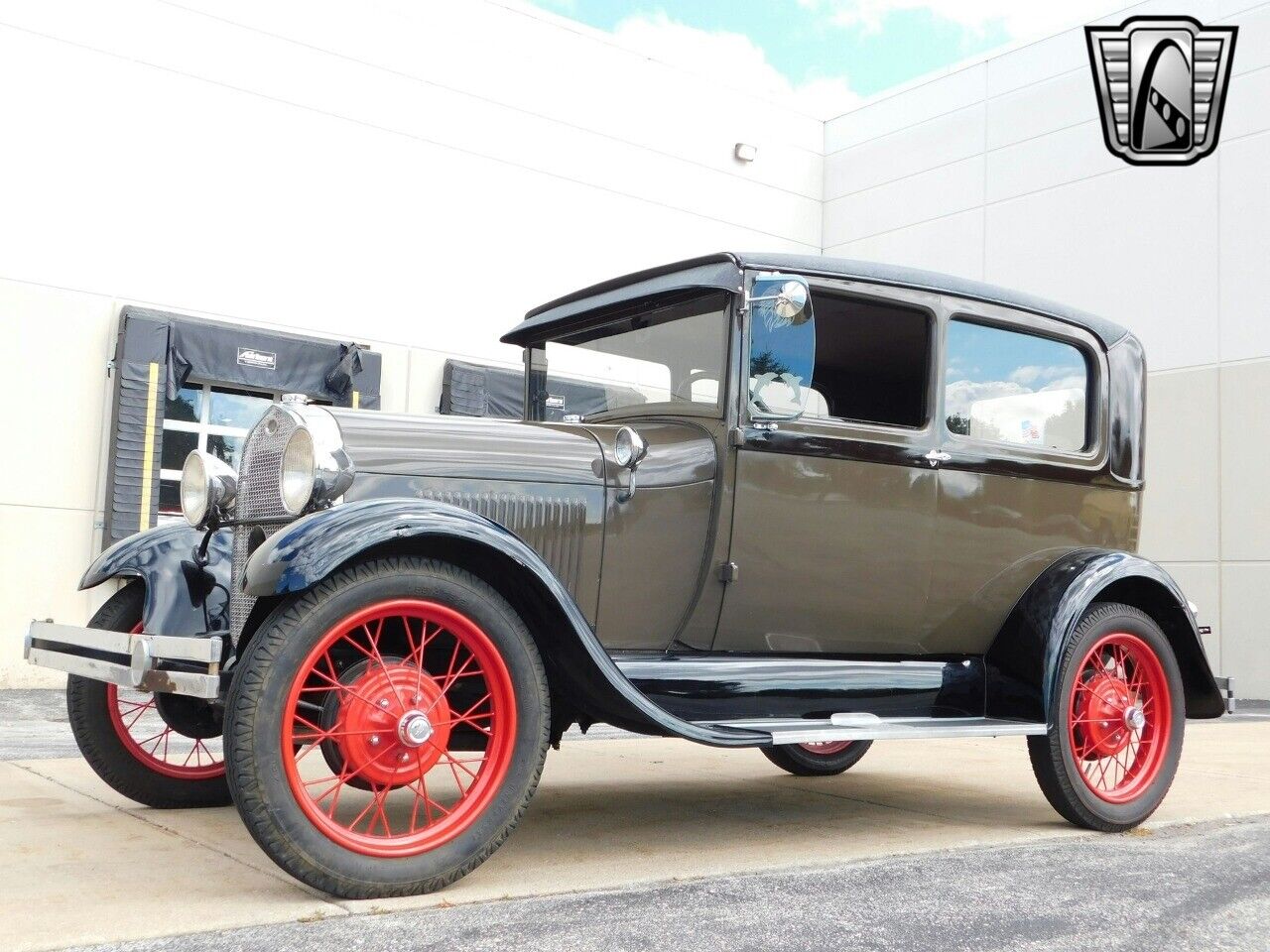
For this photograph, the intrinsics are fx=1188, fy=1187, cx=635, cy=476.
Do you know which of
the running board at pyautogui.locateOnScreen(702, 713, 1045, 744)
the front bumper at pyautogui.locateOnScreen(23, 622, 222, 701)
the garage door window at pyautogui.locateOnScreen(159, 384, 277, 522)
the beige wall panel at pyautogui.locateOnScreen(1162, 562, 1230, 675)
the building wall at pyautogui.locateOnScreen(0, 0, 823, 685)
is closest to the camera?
the front bumper at pyautogui.locateOnScreen(23, 622, 222, 701)

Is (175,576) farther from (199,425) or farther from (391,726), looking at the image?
(199,425)

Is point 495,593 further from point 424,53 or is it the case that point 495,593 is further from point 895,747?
point 424,53

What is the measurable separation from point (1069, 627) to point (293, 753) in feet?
8.54

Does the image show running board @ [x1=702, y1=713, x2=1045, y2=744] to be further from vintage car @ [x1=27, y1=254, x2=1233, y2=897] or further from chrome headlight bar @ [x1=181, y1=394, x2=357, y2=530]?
chrome headlight bar @ [x1=181, y1=394, x2=357, y2=530]

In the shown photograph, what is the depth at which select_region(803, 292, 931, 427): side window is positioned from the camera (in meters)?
3.92

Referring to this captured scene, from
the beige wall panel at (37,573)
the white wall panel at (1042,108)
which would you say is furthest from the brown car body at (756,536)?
the white wall panel at (1042,108)

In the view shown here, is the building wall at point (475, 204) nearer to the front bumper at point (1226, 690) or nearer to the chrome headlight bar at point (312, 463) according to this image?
the front bumper at point (1226, 690)

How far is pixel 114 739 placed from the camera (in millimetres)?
3857

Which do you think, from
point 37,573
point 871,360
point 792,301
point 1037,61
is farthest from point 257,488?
point 1037,61

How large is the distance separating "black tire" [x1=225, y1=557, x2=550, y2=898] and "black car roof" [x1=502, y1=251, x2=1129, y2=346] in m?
1.37

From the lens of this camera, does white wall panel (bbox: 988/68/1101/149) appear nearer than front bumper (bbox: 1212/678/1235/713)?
No

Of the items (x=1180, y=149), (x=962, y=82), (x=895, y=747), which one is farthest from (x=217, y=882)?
(x=962, y=82)

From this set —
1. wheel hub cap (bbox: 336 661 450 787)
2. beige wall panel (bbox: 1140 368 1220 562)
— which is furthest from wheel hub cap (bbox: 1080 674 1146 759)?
beige wall panel (bbox: 1140 368 1220 562)

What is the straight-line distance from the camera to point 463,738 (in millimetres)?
3164
